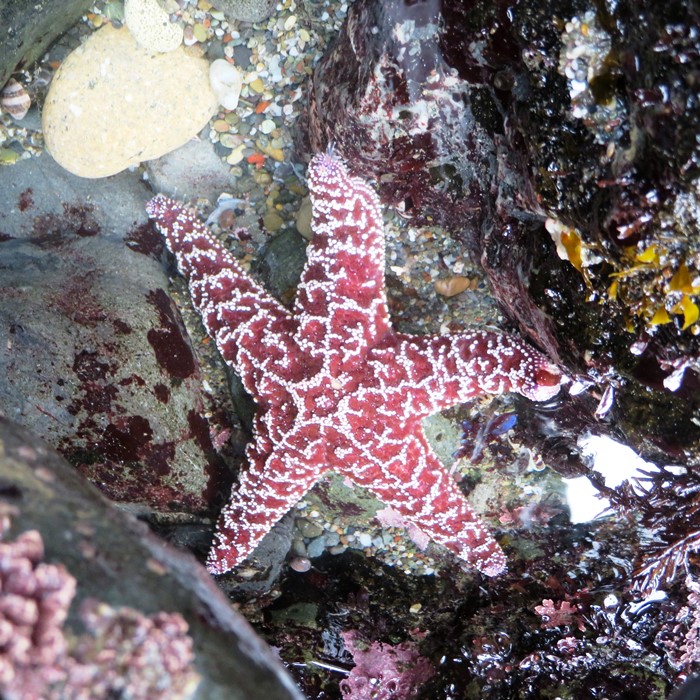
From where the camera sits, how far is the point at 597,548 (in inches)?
202

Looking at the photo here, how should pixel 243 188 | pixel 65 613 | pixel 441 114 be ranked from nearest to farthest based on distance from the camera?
pixel 65 613 → pixel 441 114 → pixel 243 188

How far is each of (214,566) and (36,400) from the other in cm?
183

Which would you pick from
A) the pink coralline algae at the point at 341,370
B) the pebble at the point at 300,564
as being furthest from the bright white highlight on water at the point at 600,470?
the pebble at the point at 300,564

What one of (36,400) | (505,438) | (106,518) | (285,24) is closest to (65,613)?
(106,518)

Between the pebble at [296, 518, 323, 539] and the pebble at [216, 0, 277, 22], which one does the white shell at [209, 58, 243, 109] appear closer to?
the pebble at [216, 0, 277, 22]

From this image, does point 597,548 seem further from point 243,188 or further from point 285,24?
point 285,24

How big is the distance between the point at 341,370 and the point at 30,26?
3150 millimetres

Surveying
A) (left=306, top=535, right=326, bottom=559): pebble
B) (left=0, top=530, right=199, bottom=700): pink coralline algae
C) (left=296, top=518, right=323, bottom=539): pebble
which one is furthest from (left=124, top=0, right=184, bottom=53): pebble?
(left=306, top=535, right=326, bottom=559): pebble

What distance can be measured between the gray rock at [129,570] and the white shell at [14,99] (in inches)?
135

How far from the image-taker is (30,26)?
4438mm

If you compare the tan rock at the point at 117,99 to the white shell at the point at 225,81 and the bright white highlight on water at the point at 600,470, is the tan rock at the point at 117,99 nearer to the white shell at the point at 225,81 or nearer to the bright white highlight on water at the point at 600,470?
the white shell at the point at 225,81

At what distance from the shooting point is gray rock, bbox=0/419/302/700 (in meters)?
2.17

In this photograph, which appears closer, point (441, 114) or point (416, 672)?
point (441, 114)

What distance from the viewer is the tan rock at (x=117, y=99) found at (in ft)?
15.2
